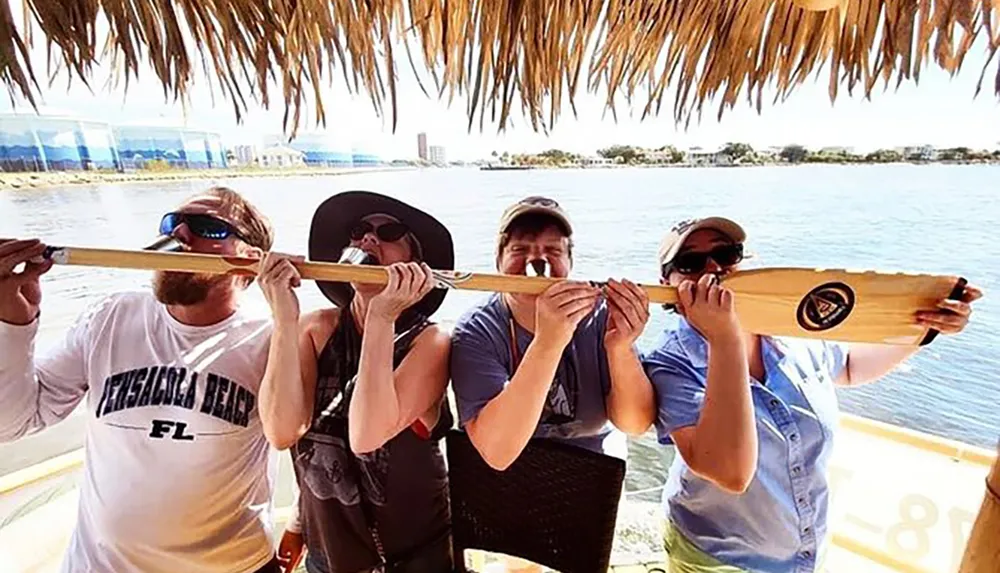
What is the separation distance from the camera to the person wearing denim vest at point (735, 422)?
1150mm

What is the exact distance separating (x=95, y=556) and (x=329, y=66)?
130 cm

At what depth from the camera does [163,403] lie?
1.26 meters

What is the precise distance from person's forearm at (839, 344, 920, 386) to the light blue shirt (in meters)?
0.25

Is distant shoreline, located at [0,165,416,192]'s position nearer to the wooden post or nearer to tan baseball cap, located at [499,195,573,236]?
tan baseball cap, located at [499,195,573,236]

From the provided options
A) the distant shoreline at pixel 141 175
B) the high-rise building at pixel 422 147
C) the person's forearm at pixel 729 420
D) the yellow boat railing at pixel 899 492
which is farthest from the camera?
the high-rise building at pixel 422 147

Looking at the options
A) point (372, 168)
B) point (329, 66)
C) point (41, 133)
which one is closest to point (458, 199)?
point (372, 168)

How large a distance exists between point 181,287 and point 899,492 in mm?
2984

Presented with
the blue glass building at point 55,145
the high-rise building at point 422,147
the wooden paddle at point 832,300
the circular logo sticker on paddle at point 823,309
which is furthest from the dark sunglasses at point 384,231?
the high-rise building at point 422,147

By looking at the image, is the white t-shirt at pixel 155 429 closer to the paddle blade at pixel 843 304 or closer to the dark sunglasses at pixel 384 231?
the dark sunglasses at pixel 384 231

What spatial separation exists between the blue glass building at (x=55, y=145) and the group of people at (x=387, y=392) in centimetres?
141

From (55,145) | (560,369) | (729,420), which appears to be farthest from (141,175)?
(729,420)

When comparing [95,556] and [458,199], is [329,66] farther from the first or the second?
[458,199]

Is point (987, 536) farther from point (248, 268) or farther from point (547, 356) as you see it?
point (248, 268)

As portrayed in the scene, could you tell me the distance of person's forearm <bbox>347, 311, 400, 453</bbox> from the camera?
3.78 ft
